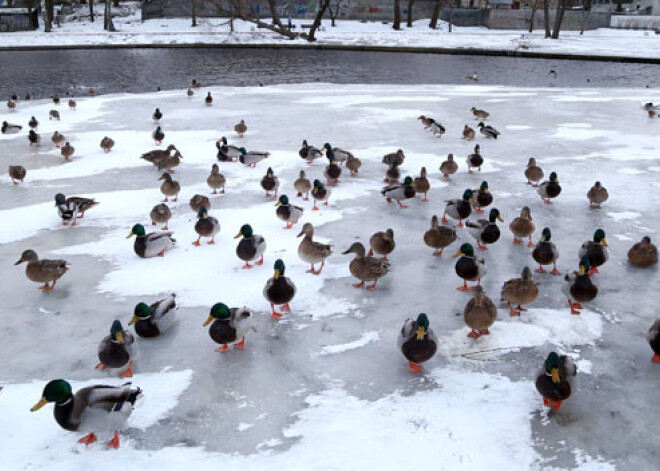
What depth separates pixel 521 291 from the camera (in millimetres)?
5773

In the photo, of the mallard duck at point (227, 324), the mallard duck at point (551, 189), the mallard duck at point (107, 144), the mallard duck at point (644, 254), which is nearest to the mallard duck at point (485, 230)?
the mallard duck at point (644, 254)

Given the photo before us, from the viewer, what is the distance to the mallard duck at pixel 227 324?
523 cm

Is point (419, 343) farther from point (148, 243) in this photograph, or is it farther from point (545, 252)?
point (148, 243)

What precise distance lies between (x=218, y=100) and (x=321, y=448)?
18349mm

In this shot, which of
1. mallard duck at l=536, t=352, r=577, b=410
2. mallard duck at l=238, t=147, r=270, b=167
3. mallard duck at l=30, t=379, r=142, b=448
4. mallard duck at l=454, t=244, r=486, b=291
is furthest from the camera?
mallard duck at l=238, t=147, r=270, b=167

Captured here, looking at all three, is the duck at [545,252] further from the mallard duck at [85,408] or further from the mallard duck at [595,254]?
the mallard duck at [85,408]

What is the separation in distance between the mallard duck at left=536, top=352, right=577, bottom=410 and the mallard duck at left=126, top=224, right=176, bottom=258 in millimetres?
5289

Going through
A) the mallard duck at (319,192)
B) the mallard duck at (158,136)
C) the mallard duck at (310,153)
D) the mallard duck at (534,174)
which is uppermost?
the mallard duck at (158,136)

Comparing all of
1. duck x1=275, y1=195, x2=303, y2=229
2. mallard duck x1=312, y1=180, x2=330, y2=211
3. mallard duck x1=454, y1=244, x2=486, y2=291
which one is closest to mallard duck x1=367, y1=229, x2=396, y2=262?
mallard duck x1=454, y1=244, x2=486, y2=291

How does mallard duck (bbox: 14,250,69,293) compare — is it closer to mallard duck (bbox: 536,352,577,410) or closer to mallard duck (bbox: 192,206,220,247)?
mallard duck (bbox: 192,206,220,247)

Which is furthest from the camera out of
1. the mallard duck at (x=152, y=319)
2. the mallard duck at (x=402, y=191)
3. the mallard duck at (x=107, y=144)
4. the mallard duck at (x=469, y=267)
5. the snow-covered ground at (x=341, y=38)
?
the snow-covered ground at (x=341, y=38)

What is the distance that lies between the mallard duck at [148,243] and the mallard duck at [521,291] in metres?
4.68

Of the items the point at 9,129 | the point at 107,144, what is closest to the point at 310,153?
the point at 107,144

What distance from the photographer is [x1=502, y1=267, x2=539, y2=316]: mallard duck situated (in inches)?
228
